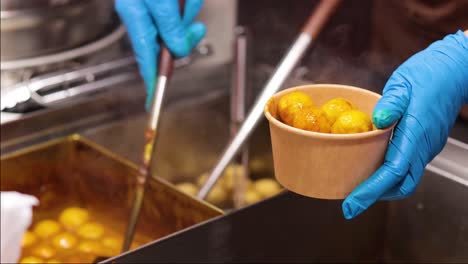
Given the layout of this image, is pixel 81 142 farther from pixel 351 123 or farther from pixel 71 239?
pixel 351 123

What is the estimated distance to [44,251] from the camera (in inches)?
59.3

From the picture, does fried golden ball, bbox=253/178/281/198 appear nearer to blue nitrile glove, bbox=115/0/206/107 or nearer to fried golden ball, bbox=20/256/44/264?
blue nitrile glove, bbox=115/0/206/107

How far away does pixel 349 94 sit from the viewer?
1074mm

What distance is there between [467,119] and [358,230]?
0.35 m

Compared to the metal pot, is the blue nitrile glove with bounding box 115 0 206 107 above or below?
below

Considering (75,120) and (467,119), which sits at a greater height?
(75,120)

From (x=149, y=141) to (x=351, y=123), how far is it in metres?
0.62

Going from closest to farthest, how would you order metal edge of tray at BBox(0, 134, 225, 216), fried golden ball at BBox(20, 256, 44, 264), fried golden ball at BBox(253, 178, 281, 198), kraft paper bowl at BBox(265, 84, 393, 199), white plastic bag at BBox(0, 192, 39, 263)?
kraft paper bowl at BBox(265, 84, 393, 199) → white plastic bag at BBox(0, 192, 39, 263) → fried golden ball at BBox(20, 256, 44, 264) → metal edge of tray at BBox(0, 134, 225, 216) → fried golden ball at BBox(253, 178, 281, 198)

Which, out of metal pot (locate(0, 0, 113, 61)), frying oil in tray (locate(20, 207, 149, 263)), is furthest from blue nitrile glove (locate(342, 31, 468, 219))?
metal pot (locate(0, 0, 113, 61))

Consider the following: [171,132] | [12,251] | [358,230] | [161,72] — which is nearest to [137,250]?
[12,251]

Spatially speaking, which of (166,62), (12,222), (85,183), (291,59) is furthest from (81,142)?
(291,59)

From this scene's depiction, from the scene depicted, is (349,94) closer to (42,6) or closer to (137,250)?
(137,250)

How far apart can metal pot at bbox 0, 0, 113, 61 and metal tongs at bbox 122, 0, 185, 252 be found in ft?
1.19

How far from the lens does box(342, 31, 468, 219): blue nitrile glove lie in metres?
1.00
